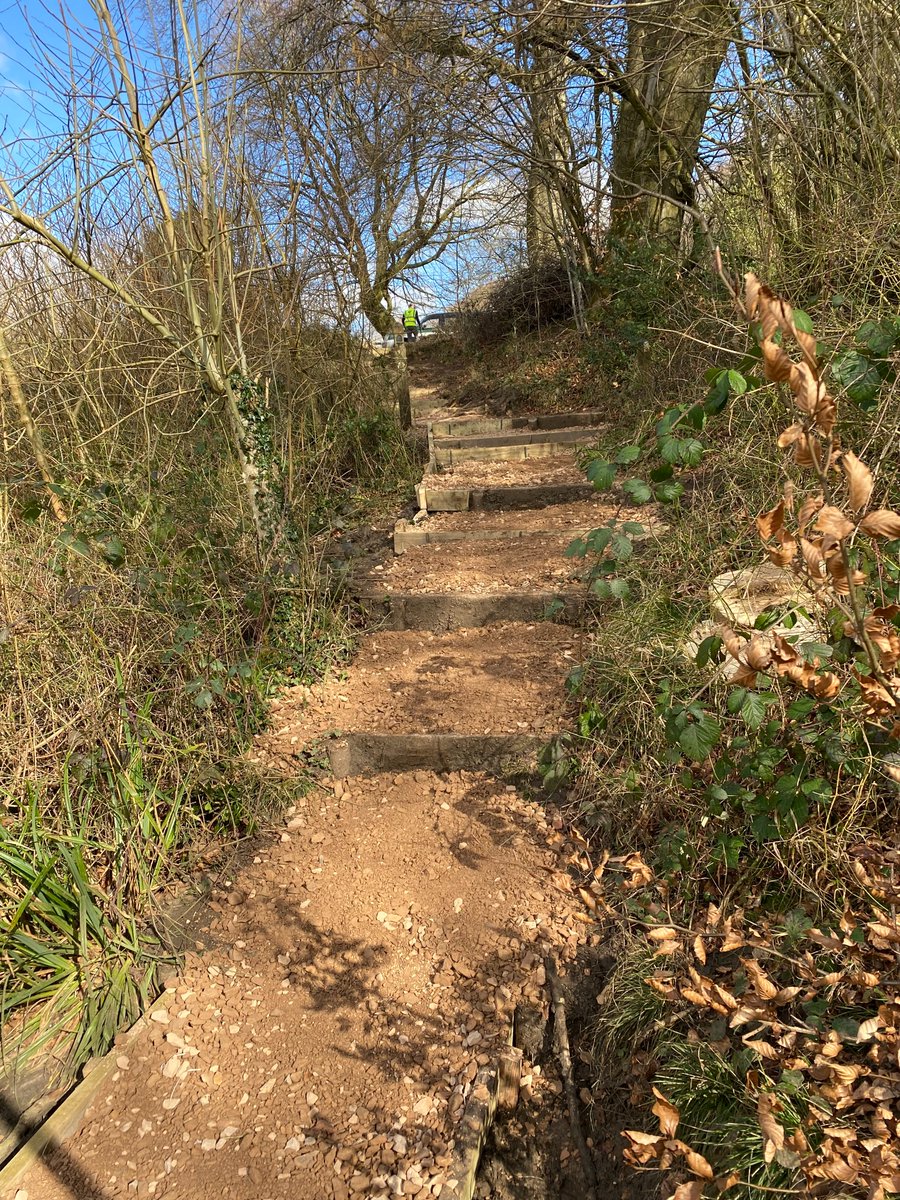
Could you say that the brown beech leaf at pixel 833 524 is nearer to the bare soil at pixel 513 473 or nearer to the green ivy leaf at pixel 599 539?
the green ivy leaf at pixel 599 539

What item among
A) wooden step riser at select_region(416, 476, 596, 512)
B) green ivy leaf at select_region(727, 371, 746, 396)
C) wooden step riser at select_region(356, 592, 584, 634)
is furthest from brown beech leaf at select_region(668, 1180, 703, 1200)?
wooden step riser at select_region(416, 476, 596, 512)

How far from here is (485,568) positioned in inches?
200

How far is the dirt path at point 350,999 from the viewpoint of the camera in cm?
213

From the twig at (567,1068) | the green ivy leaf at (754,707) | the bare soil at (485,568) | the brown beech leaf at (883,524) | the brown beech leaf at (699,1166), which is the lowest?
the twig at (567,1068)

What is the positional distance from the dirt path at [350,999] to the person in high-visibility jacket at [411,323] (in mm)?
10590

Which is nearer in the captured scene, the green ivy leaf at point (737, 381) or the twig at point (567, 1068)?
the green ivy leaf at point (737, 381)

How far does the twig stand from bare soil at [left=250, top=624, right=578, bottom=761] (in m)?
1.12

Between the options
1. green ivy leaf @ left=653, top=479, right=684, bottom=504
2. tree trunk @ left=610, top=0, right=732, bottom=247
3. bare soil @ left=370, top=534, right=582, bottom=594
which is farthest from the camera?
tree trunk @ left=610, top=0, right=732, bottom=247

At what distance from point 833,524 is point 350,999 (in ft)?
7.52

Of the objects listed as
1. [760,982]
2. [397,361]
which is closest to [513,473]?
[397,361]

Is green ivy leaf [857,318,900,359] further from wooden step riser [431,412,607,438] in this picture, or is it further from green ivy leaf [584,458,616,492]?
wooden step riser [431,412,607,438]

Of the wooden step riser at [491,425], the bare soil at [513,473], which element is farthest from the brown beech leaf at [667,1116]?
the wooden step riser at [491,425]

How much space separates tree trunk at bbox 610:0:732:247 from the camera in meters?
4.82

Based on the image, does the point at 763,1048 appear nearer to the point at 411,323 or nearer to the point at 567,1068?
the point at 567,1068
